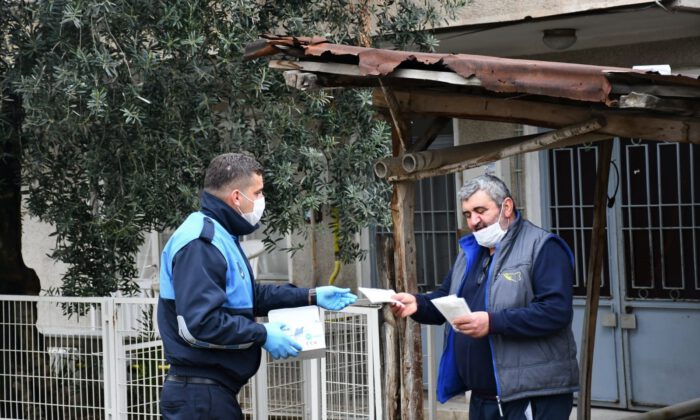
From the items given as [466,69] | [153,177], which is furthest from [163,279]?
[153,177]

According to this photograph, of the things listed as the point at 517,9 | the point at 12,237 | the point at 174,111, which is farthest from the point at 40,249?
the point at 517,9

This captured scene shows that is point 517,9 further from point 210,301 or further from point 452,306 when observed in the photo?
point 210,301

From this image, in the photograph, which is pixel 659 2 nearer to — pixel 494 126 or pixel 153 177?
pixel 494 126

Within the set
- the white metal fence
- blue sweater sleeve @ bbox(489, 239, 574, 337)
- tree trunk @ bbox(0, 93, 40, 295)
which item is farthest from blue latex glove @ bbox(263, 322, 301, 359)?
tree trunk @ bbox(0, 93, 40, 295)

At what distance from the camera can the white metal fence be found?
23.7 feet

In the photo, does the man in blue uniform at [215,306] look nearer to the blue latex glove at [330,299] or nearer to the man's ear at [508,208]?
the blue latex glove at [330,299]

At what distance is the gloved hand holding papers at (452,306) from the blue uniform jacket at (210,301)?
0.80 m

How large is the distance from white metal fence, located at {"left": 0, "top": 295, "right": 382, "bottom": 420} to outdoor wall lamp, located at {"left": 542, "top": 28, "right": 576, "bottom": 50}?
3.38m

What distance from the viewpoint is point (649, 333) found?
31.6 feet

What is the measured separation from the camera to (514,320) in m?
5.07

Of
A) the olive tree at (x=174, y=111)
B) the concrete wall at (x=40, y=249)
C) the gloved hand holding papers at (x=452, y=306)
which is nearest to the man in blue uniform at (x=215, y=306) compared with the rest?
the gloved hand holding papers at (x=452, y=306)

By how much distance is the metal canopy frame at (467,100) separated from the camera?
489cm

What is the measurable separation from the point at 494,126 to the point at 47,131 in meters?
4.25

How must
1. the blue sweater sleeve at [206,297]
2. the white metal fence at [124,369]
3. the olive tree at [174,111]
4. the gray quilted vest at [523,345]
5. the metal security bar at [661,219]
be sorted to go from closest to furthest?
1. the blue sweater sleeve at [206,297]
2. the gray quilted vest at [523,345]
3. the white metal fence at [124,369]
4. the olive tree at [174,111]
5. the metal security bar at [661,219]
